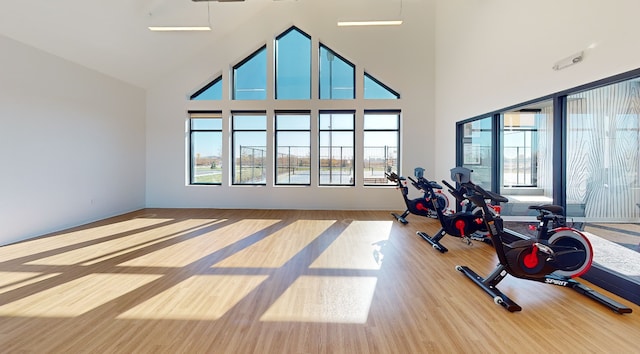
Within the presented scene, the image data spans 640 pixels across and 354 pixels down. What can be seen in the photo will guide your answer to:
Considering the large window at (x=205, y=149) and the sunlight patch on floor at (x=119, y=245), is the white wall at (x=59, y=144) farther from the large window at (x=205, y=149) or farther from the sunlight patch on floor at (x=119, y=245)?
the sunlight patch on floor at (x=119, y=245)

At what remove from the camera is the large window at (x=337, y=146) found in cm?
693

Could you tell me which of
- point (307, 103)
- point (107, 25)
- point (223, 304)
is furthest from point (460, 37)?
point (107, 25)

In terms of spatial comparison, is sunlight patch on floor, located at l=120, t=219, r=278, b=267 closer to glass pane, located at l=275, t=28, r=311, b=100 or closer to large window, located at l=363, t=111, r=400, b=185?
large window, located at l=363, t=111, r=400, b=185

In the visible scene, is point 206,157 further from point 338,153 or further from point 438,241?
point 438,241

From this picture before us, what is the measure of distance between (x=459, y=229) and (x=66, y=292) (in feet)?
15.1

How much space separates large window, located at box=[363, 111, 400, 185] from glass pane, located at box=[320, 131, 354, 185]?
0.43 meters

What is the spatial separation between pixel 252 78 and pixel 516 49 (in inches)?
222

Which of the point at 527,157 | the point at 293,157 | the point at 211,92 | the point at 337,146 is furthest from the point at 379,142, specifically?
the point at 211,92

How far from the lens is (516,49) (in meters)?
3.84

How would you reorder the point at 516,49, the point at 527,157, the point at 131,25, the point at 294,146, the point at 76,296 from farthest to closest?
the point at 294,146, the point at 131,25, the point at 527,157, the point at 516,49, the point at 76,296

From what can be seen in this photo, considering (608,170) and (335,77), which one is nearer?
(608,170)

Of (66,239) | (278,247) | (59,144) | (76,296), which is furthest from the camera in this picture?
(59,144)

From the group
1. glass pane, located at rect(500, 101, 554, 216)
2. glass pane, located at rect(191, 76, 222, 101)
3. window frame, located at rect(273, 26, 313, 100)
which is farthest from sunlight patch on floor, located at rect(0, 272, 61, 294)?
glass pane, located at rect(500, 101, 554, 216)

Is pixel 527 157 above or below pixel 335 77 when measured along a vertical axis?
below
